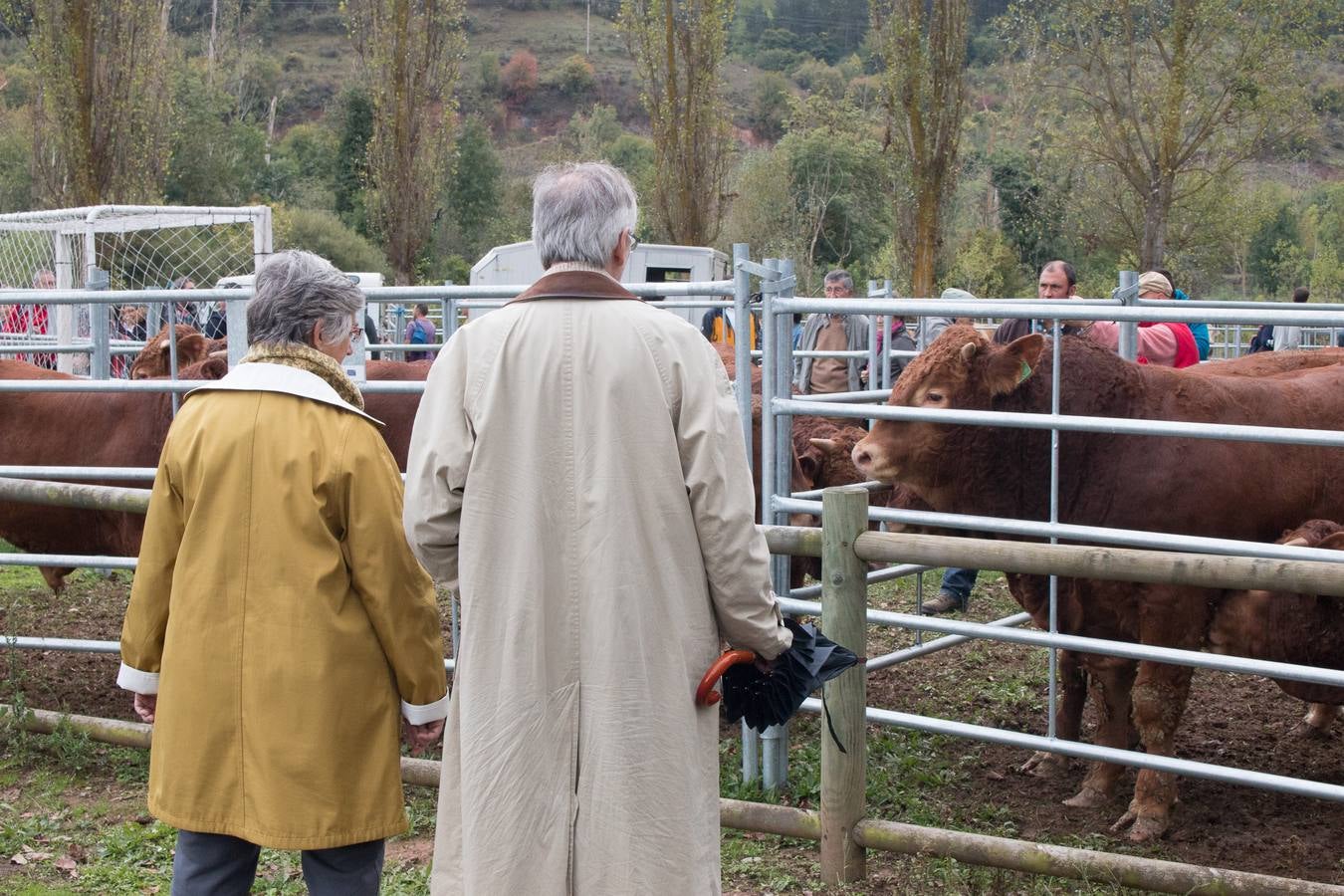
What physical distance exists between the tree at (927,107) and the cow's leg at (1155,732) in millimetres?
15233

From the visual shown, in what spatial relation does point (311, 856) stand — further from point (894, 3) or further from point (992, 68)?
point (992, 68)

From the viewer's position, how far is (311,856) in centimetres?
284

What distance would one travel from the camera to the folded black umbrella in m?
2.82

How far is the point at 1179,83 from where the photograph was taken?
1922cm

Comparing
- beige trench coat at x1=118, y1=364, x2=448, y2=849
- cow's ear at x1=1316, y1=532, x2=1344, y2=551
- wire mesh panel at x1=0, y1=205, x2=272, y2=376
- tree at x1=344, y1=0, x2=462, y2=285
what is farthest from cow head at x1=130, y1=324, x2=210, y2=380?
tree at x1=344, y1=0, x2=462, y2=285

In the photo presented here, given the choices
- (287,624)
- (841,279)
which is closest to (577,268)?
(287,624)

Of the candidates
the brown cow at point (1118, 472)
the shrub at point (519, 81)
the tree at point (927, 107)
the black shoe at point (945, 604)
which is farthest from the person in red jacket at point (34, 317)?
the shrub at point (519, 81)

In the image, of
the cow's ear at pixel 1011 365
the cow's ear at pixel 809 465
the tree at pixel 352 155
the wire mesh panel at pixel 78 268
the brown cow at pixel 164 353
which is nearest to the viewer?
the cow's ear at pixel 1011 365

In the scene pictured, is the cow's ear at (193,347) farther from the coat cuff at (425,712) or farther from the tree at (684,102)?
the tree at (684,102)

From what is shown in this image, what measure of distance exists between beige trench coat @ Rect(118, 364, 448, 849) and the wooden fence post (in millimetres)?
1355

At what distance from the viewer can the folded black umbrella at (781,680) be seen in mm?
2820

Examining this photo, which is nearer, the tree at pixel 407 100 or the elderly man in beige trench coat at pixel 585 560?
the elderly man in beige trench coat at pixel 585 560

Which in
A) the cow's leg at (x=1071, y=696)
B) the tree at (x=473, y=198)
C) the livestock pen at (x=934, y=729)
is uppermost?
the tree at (x=473, y=198)

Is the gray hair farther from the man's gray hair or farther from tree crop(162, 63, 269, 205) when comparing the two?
Answer: tree crop(162, 63, 269, 205)
